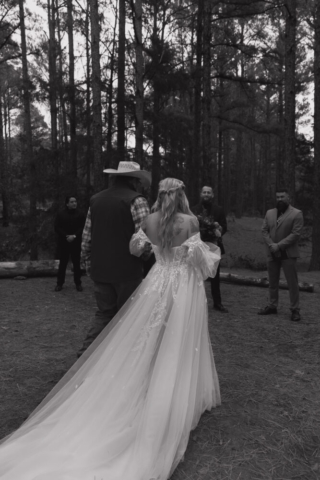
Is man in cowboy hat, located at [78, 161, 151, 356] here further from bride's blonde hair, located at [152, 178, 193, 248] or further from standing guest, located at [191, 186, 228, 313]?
standing guest, located at [191, 186, 228, 313]

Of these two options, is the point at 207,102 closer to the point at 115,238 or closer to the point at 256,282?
the point at 256,282

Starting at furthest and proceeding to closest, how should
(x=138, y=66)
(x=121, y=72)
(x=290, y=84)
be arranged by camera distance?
1. (x=121, y=72)
2. (x=138, y=66)
3. (x=290, y=84)

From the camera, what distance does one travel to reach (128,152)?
14.1 m

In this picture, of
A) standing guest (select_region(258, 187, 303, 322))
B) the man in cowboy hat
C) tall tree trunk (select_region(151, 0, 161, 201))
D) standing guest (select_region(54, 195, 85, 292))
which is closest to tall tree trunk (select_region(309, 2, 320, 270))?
tall tree trunk (select_region(151, 0, 161, 201))

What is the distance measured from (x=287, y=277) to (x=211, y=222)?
1642mm

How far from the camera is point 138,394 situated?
347 cm

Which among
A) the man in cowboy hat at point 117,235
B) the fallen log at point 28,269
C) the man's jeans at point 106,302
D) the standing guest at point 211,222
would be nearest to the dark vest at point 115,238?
the man in cowboy hat at point 117,235

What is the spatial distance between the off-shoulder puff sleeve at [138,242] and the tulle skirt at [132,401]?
0.83 feet

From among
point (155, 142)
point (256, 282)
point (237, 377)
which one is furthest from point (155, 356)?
point (155, 142)

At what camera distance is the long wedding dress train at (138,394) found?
115 inches

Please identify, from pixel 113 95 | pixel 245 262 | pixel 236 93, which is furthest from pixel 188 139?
pixel 236 93

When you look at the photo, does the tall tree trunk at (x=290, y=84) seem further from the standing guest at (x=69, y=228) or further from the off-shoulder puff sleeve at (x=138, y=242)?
the off-shoulder puff sleeve at (x=138, y=242)

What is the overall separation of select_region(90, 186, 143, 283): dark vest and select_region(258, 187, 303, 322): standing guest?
11.8ft

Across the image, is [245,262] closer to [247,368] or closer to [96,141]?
[96,141]
